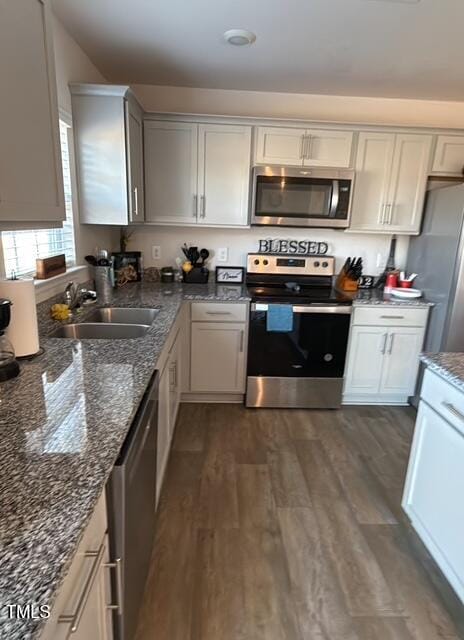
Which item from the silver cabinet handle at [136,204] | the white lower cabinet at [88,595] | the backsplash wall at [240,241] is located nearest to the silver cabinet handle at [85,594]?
the white lower cabinet at [88,595]

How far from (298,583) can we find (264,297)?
5.83ft

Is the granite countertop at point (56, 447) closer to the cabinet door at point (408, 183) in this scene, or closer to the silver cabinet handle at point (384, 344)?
the silver cabinet handle at point (384, 344)

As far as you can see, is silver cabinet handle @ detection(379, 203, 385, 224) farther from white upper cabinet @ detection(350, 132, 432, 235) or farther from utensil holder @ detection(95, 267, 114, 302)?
utensil holder @ detection(95, 267, 114, 302)

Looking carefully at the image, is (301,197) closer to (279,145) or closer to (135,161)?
(279,145)

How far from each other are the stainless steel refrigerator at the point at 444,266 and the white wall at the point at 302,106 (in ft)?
2.39

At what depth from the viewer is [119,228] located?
10.8ft

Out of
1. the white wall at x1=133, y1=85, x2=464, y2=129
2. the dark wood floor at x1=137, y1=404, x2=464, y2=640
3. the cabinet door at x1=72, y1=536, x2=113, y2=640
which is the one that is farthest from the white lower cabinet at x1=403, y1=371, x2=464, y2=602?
the white wall at x1=133, y1=85, x2=464, y2=129

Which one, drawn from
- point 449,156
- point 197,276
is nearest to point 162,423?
point 197,276

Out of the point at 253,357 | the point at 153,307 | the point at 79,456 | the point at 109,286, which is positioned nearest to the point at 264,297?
the point at 253,357

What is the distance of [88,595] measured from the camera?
0.75 meters

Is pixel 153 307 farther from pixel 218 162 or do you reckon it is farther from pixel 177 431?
pixel 218 162

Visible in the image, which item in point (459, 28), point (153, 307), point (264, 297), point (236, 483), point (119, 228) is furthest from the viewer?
point (119, 228)

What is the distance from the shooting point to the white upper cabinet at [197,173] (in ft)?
9.23

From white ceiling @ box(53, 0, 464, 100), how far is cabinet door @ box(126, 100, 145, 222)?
36 cm
